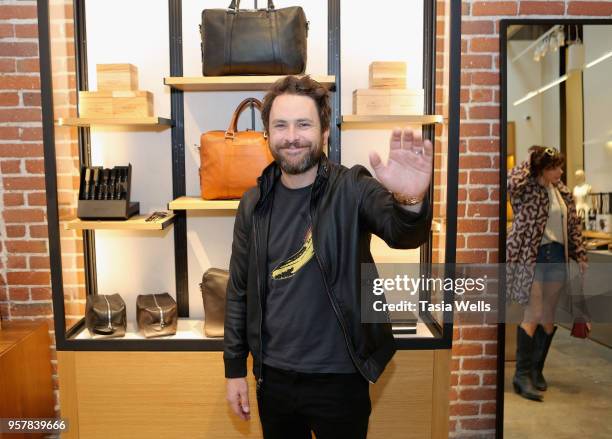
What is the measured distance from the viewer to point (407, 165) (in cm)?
141

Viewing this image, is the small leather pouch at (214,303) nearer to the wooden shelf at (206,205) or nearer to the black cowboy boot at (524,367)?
the wooden shelf at (206,205)

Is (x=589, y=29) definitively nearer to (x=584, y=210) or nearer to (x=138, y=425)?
(x=584, y=210)

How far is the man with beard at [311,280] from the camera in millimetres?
1605

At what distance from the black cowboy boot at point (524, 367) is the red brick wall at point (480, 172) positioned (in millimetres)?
122

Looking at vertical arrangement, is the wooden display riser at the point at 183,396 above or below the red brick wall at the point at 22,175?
below

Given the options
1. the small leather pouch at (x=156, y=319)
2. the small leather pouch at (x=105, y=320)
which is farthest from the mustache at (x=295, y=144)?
the small leather pouch at (x=105, y=320)

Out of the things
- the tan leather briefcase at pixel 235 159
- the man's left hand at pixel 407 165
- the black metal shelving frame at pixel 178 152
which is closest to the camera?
the man's left hand at pixel 407 165

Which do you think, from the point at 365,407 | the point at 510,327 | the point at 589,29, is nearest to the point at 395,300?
the point at 510,327

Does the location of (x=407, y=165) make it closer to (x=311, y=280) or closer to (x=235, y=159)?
(x=311, y=280)

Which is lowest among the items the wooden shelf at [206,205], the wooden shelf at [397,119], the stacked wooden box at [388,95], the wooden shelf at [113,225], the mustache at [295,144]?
the wooden shelf at [113,225]

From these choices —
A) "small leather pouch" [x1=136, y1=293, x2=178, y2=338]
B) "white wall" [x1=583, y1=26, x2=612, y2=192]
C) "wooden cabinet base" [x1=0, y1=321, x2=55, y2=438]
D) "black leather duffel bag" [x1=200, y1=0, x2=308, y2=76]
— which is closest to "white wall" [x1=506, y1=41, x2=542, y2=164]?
"white wall" [x1=583, y1=26, x2=612, y2=192]

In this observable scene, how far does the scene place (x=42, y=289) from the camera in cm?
264

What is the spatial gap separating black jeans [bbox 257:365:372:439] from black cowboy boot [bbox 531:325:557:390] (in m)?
1.30

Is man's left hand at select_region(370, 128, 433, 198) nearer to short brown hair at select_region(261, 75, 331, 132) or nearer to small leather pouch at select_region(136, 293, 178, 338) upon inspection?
short brown hair at select_region(261, 75, 331, 132)
